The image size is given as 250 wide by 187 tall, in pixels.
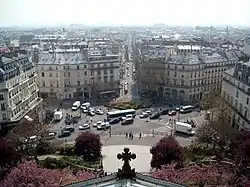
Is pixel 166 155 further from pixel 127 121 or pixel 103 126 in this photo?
pixel 127 121

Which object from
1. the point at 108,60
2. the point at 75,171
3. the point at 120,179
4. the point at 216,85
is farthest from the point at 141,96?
the point at 120,179

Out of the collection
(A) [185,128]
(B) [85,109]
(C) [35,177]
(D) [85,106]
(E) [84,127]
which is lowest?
(E) [84,127]

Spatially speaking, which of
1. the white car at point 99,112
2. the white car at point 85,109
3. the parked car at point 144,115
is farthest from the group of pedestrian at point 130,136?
the white car at point 85,109

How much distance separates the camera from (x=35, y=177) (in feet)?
109

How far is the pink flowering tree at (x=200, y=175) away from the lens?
33469 millimetres

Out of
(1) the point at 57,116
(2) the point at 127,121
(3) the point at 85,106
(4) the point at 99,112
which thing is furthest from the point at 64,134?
(3) the point at 85,106

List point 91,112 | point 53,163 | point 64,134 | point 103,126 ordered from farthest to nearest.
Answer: point 91,112 < point 103,126 < point 64,134 < point 53,163

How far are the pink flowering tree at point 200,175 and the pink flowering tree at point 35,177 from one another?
802 centimetres

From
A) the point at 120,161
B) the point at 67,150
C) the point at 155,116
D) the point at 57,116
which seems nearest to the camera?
the point at 120,161

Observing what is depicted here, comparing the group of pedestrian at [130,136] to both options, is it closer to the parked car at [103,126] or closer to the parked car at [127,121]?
the parked car at [103,126]

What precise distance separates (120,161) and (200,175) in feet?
43.9

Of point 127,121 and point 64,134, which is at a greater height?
point 127,121

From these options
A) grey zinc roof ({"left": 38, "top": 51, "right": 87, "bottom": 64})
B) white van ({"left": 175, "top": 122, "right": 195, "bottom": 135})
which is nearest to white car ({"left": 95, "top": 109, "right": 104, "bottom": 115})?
grey zinc roof ({"left": 38, "top": 51, "right": 87, "bottom": 64})

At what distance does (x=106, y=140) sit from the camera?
175ft
